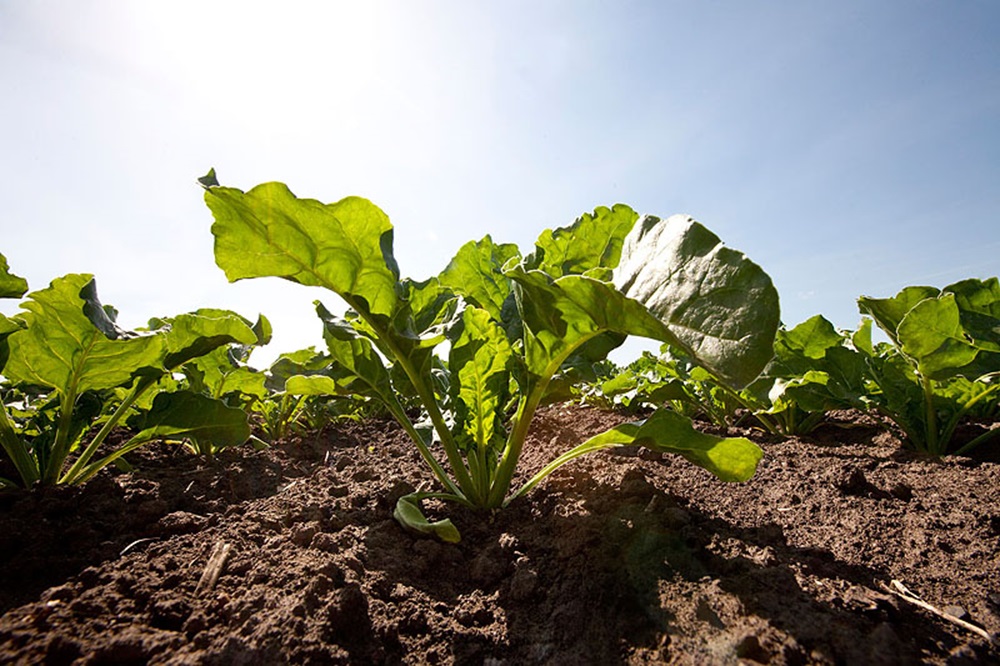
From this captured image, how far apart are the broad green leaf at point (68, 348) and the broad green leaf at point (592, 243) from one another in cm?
147

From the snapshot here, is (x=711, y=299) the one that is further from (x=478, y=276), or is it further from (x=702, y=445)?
(x=478, y=276)

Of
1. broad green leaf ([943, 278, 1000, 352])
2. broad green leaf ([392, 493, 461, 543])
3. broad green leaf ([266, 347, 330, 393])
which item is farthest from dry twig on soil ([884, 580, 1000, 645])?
broad green leaf ([266, 347, 330, 393])

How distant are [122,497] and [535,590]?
148cm

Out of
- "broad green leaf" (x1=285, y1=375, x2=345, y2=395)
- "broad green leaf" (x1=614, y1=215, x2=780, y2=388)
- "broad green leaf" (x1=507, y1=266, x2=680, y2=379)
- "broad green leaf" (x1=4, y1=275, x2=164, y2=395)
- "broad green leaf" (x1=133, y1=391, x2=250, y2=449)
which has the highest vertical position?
"broad green leaf" (x1=4, y1=275, x2=164, y2=395)

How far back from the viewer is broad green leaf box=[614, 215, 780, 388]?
944mm

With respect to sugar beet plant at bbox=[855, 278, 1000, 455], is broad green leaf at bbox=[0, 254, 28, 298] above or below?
above

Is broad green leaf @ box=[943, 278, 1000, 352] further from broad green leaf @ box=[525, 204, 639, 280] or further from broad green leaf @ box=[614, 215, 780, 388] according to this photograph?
broad green leaf @ box=[614, 215, 780, 388]

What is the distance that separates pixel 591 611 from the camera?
1085 millimetres

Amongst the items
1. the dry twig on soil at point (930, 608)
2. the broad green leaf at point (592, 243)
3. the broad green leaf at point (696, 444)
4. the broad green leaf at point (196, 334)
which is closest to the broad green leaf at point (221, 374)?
the broad green leaf at point (196, 334)

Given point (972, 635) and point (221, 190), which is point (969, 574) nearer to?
point (972, 635)

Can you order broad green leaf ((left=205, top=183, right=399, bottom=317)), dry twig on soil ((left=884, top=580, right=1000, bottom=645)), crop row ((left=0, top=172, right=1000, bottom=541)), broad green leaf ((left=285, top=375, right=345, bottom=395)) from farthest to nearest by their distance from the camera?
broad green leaf ((left=285, top=375, right=345, bottom=395))
broad green leaf ((left=205, top=183, right=399, bottom=317))
crop row ((left=0, top=172, right=1000, bottom=541))
dry twig on soil ((left=884, top=580, right=1000, bottom=645))

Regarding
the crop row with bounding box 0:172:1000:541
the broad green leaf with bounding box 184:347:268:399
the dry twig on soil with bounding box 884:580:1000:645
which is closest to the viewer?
the dry twig on soil with bounding box 884:580:1000:645

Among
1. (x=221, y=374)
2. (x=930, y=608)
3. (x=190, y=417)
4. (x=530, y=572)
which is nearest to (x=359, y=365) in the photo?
(x=190, y=417)

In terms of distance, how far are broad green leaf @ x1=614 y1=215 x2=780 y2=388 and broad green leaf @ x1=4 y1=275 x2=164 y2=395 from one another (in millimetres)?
1730
